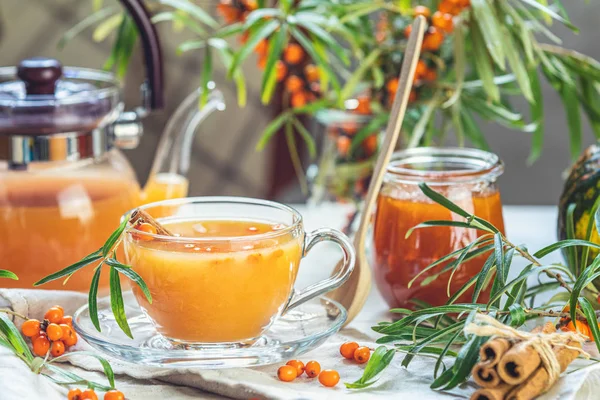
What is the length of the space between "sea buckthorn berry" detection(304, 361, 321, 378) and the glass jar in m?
0.18

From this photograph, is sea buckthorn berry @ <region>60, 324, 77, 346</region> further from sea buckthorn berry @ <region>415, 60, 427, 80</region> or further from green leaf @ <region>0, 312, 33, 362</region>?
sea buckthorn berry @ <region>415, 60, 427, 80</region>

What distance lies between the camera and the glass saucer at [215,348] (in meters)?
0.68

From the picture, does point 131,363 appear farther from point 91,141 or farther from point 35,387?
point 91,141

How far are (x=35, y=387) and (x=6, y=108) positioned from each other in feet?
1.31

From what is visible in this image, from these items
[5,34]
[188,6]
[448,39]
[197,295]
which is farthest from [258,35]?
[5,34]

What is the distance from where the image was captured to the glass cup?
686 mm

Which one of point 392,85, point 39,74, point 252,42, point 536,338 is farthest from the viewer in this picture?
point 392,85

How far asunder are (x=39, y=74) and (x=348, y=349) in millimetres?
489

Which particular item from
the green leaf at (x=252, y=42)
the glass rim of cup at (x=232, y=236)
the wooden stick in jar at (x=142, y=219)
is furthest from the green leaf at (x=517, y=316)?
the green leaf at (x=252, y=42)

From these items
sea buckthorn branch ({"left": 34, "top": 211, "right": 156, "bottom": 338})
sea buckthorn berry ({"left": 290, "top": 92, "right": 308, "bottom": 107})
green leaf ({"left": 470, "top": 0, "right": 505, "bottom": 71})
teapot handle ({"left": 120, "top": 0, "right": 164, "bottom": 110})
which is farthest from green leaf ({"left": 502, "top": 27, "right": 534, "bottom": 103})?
sea buckthorn branch ({"left": 34, "top": 211, "right": 156, "bottom": 338})

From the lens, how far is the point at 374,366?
0.66 metres

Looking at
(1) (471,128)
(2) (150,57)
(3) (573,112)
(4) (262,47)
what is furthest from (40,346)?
(3) (573,112)

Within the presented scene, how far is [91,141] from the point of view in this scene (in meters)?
0.97

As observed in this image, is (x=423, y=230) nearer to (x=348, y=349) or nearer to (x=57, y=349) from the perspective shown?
(x=348, y=349)
